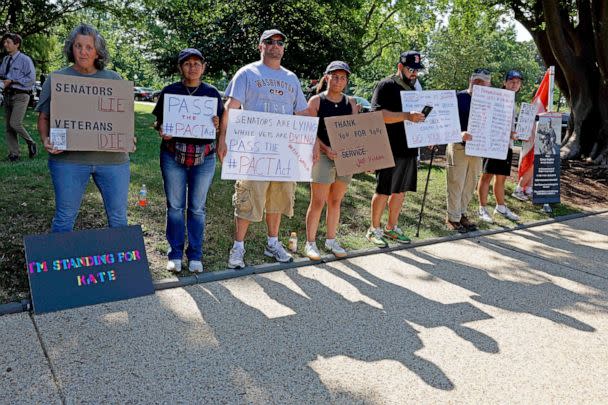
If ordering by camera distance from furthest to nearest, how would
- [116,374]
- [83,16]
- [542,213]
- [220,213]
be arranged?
[83,16], [542,213], [220,213], [116,374]

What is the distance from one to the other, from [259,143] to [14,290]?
Answer: 218 centimetres

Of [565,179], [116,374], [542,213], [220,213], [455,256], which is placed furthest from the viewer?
[565,179]

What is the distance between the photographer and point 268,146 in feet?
14.0

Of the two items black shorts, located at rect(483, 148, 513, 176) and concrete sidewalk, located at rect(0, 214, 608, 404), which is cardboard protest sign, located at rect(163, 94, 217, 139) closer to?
concrete sidewalk, located at rect(0, 214, 608, 404)

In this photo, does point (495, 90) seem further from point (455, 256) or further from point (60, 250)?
point (60, 250)

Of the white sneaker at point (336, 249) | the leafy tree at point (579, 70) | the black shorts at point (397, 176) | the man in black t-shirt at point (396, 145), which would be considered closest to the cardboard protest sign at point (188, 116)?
the white sneaker at point (336, 249)

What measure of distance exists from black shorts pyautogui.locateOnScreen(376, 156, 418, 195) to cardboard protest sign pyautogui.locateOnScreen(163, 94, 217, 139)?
2067mm

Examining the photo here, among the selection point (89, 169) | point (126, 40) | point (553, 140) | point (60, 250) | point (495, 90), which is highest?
point (126, 40)

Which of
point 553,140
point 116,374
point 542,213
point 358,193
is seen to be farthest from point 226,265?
point 553,140

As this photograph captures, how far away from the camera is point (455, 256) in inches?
205

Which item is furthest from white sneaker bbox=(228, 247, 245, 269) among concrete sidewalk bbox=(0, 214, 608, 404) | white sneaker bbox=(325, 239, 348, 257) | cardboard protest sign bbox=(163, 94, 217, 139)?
cardboard protest sign bbox=(163, 94, 217, 139)

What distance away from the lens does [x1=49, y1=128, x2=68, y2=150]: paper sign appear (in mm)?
3338

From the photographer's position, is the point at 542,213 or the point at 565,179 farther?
the point at 565,179

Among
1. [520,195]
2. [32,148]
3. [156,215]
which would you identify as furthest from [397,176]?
[32,148]
